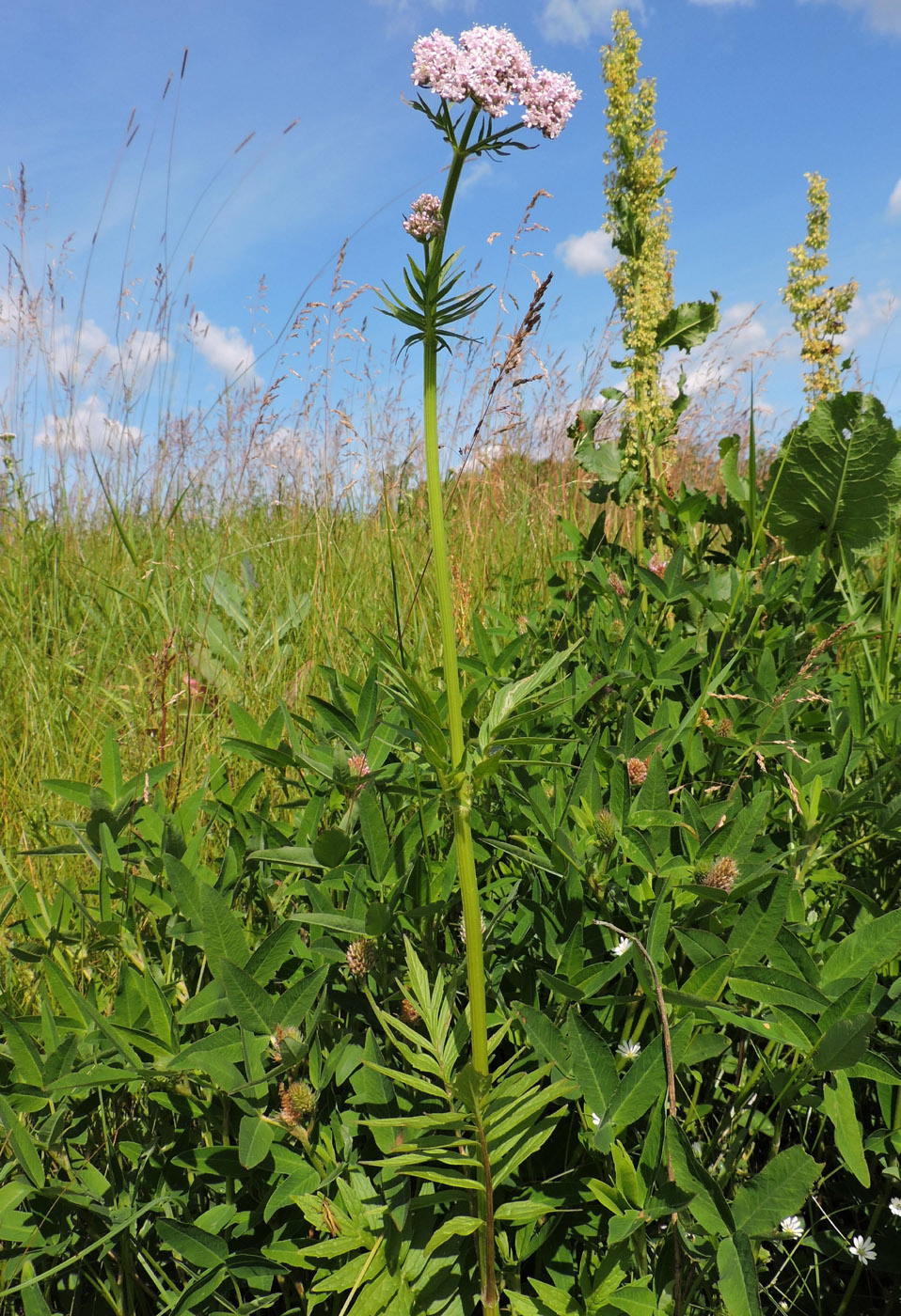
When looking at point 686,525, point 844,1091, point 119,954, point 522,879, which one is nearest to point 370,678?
point 522,879

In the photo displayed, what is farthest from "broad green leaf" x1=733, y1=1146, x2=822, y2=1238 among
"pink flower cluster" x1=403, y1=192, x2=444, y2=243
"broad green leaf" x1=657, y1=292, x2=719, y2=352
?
"broad green leaf" x1=657, y1=292, x2=719, y2=352

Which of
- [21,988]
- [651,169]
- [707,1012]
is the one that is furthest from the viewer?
[651,169]

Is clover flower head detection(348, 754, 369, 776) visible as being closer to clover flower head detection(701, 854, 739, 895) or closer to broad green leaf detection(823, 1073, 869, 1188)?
clover flower head detection(701, 854, 739, 895)

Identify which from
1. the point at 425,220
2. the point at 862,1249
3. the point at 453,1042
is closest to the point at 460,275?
the point at 425,220

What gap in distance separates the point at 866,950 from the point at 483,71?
1011mm

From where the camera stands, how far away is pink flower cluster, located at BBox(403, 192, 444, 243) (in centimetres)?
82

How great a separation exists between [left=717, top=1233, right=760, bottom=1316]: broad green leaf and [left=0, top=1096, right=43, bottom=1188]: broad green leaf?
2.32ft

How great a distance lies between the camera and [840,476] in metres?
2.24

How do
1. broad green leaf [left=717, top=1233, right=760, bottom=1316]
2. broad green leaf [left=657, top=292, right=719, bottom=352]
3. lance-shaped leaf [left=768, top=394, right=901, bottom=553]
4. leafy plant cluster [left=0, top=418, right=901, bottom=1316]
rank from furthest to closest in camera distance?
broad green leaf [left=657, top=292, right=719, bottom=352] < lance-shaped leaf [left=768, top=394, right=901, bottom=553] < leafy plant cluster [left=0, top=418, right=901, bottom=1316] < broad green leaf [left=717, top=1233, right=760, bottom=1316]

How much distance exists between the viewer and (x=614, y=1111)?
2.82ft

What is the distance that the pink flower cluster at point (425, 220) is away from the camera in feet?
2.68

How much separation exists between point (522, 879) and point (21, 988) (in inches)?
33.3

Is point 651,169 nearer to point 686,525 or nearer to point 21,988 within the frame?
point 686,525

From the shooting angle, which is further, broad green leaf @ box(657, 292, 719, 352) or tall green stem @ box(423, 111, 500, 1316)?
broad green leaf @ box(657, 292, 719, 352)
